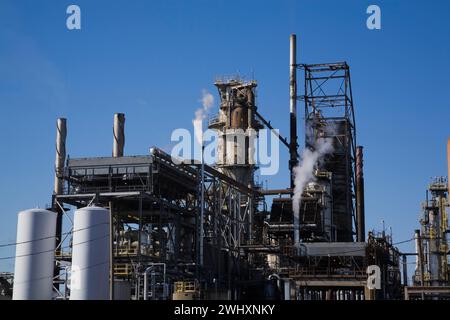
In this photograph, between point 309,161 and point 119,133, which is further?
point 309,161

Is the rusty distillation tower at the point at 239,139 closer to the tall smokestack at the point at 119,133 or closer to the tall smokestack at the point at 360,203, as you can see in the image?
the tall smokestack at the point at 360,203

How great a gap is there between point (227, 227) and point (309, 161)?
13.7m

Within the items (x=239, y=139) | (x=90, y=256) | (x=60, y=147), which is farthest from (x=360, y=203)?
(x=90, y=256)

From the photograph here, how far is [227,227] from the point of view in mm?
65625

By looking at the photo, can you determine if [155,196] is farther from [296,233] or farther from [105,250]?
[296,233]

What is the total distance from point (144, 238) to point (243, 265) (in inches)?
543

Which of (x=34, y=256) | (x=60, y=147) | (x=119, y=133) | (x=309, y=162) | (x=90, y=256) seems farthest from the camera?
(x=309, y=162)

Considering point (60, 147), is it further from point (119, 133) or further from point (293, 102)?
point (293, 102)

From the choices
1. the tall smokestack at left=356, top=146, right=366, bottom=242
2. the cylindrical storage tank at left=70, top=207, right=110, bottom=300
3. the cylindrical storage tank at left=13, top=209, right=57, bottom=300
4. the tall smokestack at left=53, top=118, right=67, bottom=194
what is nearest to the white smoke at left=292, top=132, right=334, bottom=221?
the tall smokestack at left=356, top=146, right=366, bottom=242

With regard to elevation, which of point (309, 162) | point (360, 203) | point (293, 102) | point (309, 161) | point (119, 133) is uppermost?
point (293, 102)

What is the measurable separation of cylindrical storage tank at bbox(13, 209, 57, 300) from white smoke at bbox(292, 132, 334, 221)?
103ft

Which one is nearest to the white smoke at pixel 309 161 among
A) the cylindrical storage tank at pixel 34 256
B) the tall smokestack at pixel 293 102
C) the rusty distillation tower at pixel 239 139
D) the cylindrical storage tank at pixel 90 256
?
the tall smokestack at pixel 293 102

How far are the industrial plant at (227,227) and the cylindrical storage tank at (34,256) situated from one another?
7cm
